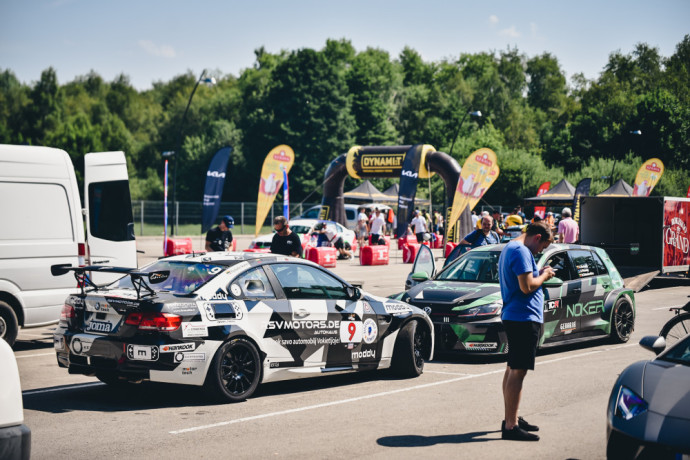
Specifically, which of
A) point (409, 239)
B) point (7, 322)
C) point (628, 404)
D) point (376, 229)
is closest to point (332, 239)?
point (376, 229)

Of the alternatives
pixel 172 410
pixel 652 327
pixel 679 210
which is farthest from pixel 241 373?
pixel 679 210

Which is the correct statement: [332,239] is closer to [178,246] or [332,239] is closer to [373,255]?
[373,255]

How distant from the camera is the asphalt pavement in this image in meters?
6.26

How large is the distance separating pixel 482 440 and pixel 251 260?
3205 millimetres

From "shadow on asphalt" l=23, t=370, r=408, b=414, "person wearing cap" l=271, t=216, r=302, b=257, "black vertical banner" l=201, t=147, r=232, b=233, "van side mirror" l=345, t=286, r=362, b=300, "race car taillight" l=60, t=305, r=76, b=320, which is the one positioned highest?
"black vertical banner" l=201, t=147, r=232, b=233

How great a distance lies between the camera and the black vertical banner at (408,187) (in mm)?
33906

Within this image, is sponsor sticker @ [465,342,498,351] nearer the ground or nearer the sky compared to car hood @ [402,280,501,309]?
nearer the ground

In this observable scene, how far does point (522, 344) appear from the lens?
6.57m

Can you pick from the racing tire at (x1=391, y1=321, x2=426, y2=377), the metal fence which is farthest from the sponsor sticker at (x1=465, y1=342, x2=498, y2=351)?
the metal fence

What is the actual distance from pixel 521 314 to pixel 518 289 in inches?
8.4

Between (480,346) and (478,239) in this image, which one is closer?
(480,346)

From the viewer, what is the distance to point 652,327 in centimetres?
1401

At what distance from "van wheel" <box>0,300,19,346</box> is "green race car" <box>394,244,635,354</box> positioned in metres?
5.26

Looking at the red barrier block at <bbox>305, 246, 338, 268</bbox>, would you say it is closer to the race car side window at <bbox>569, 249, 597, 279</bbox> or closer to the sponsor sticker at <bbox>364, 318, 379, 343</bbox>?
the race car side window at <bbox>569, 249, 597, 279</bbox>
